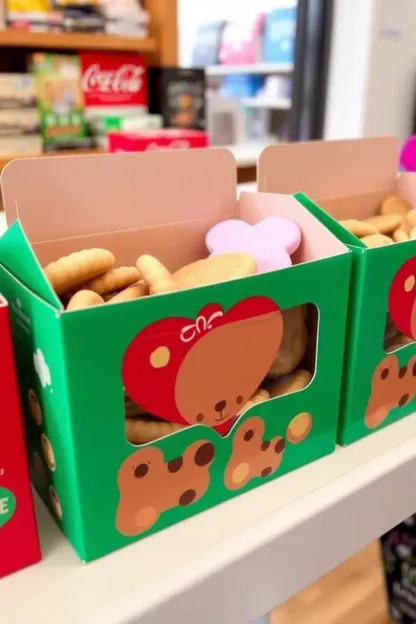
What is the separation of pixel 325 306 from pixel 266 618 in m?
0.54

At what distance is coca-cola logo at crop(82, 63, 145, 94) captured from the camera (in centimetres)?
195

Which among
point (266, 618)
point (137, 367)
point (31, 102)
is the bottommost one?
point (266, 618)

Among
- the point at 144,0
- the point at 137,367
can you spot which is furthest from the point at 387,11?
the point at 137,367

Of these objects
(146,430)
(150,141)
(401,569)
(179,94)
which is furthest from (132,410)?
(179,94)

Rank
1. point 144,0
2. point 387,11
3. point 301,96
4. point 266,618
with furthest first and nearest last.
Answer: point 301,96, point 387,11, point 144,0, point 266,618

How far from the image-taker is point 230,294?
45 cm

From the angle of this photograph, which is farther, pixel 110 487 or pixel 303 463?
pixel 303 463

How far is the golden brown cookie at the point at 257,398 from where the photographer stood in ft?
1.65

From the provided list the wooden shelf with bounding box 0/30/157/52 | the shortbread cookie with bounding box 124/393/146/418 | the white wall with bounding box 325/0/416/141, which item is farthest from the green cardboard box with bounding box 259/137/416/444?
the white wall with bounding box 325/0/416/141

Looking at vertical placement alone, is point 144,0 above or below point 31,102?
above

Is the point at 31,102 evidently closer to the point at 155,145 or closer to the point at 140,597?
the point at 155,145

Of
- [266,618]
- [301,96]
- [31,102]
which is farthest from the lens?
[301,96]

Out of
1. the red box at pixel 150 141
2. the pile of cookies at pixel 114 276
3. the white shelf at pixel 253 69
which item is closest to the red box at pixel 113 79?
the red box at pixel 150 141

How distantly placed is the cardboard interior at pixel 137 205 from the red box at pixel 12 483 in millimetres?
166
